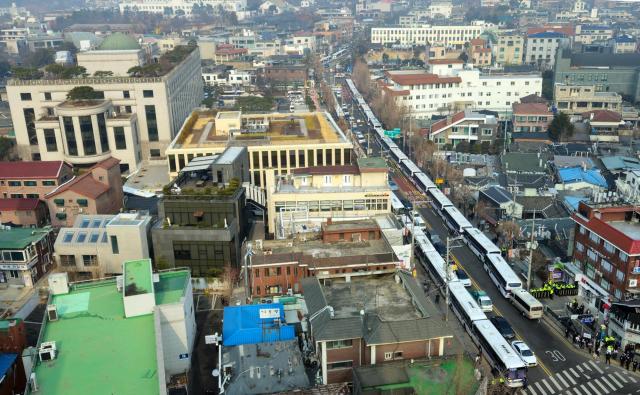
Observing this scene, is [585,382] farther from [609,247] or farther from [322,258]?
[322,258]

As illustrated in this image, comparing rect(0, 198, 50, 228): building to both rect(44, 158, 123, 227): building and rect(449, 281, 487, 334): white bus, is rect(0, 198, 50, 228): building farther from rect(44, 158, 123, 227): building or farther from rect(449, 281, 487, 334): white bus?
rect(449, 281, 487, 334): white bus

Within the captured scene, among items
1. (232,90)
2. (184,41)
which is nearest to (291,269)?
(232,90)

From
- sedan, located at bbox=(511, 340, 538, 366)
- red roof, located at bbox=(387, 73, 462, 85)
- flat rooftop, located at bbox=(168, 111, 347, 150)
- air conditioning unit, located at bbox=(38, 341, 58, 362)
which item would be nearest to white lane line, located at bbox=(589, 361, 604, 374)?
sedan, located at bbox=(511, 340, 538, 366)

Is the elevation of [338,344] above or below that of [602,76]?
below

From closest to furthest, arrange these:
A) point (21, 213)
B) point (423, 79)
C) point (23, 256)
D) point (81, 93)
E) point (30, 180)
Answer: point (23, 256)
point (21, 213)
point (30, 180)
point (81, 93)
point (423, 79)

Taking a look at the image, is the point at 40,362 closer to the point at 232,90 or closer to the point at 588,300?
the point at 588,300

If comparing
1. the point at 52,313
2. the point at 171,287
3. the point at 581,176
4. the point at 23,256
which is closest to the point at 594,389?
the point at 171,287

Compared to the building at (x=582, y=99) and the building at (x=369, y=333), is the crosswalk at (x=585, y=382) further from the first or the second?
the building at (x=582, y=99)

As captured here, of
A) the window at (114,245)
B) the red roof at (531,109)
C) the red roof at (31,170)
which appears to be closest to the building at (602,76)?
the red roof at (531,109)
